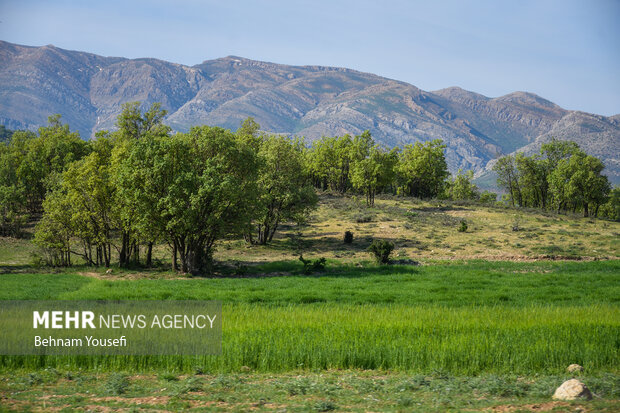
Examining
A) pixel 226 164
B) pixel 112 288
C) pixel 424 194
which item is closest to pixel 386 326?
pixel 112 288

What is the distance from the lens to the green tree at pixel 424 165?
10000cm

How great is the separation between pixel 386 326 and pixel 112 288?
57.4ft

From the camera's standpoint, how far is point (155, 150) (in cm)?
3284

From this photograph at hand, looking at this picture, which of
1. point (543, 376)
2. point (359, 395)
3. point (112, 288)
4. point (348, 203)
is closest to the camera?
point (359, 395)

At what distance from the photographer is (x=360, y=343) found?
1387 cm

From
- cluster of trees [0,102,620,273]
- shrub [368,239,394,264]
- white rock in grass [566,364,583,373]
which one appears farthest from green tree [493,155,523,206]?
white rock in grass [566,364,583,373]

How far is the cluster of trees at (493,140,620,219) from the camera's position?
84.3m

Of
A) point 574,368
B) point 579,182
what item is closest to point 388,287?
point 574,368

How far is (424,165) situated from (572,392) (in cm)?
9341

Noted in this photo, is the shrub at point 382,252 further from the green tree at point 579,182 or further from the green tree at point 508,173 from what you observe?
the green tree at point 508,173

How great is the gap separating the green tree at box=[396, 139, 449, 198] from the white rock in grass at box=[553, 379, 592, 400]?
298 ft

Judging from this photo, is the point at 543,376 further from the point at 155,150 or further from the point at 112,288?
the point at 155,150

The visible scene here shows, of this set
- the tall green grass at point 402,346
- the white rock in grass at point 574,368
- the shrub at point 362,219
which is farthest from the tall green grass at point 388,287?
the shrub at point 362,219

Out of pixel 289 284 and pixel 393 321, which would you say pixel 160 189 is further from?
pixel 393 321
